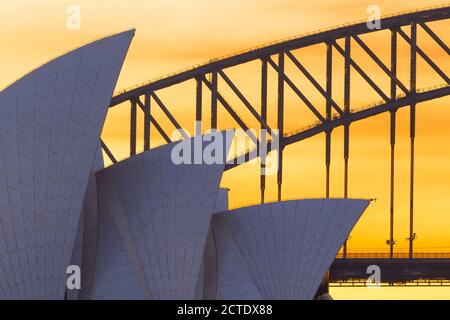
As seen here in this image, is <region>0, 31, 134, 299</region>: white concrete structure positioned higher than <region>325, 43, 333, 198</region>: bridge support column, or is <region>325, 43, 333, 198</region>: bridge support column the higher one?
<region>325, 43, 333, 198</region>: bridge support column

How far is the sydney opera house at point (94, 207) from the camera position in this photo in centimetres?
8506

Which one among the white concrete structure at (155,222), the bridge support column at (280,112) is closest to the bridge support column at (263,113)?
the bridge support column at (280,112)

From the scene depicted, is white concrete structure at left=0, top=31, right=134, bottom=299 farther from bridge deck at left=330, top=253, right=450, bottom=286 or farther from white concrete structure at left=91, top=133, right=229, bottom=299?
bridge deck at left=330, top=253, right=450, bottom=286

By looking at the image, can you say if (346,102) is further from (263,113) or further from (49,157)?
(49,157)

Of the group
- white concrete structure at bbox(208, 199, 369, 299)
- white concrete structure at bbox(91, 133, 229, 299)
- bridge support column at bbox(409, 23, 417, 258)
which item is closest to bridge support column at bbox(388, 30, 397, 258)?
bridge support column at bbox(409, 23, 417, 258)

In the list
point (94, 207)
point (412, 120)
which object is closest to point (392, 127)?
point (412, 120)

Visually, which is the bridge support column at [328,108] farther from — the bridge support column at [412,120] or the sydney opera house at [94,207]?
the sydney opera house at [94,207]

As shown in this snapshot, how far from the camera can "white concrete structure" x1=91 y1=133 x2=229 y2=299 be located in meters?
87.9

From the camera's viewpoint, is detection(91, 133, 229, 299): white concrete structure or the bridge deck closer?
detection(91, 133, 229, 299): white concrete structure

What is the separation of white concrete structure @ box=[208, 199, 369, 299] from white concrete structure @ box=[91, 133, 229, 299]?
176 inches

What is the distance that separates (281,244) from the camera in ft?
317

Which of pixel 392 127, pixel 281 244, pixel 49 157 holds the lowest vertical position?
pixel 49 157

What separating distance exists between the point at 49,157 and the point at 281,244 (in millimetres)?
15036
